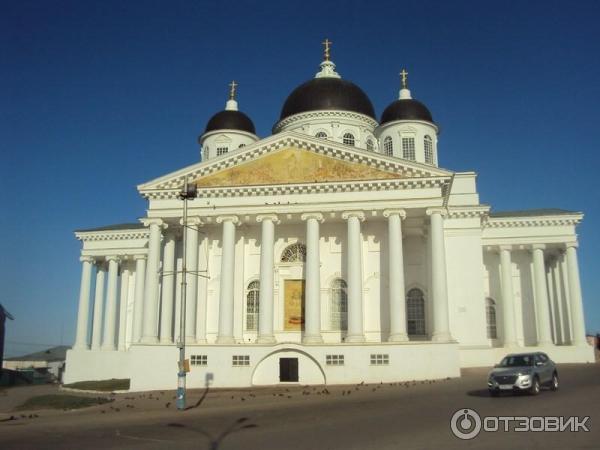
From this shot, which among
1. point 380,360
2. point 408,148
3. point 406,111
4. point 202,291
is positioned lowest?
point 380,360

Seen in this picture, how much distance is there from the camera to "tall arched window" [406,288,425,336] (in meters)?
33.8

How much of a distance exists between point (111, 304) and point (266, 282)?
61.2 feet

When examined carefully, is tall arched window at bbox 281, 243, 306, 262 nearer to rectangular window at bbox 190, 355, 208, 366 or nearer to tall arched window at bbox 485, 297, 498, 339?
rectangular window at bbox 190, 355, 208, 366

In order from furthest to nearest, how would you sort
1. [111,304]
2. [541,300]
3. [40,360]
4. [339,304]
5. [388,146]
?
A: [40,360] < [111,304] < [388,146] < [541,300] < [339,304]

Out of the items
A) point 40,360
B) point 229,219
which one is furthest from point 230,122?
point 40,360

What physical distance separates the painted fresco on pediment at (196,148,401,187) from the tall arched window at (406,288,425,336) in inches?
311

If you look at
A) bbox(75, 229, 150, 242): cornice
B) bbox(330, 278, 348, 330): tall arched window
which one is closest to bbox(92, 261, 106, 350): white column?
bbox(75, 229, 150, 242): cornice

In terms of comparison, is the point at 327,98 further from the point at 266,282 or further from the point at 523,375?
the point at 523,375

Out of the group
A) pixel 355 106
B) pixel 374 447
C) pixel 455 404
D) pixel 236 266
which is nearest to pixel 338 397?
pixel 455 404

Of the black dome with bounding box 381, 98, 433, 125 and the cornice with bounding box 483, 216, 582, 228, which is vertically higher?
the black dome with bounding box 381, 98, 433, 125

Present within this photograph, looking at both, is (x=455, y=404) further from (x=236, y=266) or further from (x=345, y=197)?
(x=236, y=266)

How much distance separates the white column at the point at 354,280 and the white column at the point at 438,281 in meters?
3.67

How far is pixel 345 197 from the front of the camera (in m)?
31.0

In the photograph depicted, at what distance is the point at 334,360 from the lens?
28.4m
